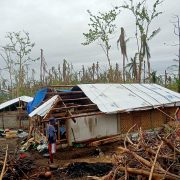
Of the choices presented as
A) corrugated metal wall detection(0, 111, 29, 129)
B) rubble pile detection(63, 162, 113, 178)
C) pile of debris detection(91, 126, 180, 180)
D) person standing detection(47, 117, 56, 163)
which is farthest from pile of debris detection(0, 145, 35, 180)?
corrugated metal wall detection(0, 111, 29, 129)

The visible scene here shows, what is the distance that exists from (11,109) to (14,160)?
15.3 metres

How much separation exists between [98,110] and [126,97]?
→ 6.05ft

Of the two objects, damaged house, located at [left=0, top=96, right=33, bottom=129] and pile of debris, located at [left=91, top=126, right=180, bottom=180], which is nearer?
pile of debris, located at [left=91, top=126, right=180, bottom=180]

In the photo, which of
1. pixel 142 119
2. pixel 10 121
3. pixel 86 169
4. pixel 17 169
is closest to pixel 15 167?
pixel 17 169

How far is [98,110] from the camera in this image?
51.8ft

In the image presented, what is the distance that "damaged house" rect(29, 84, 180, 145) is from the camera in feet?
48.4

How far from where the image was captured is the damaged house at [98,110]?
14766mm

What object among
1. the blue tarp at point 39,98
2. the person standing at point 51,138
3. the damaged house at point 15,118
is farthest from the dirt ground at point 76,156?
the damaged house at point 15,118

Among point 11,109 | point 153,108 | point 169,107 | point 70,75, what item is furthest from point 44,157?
point 70,75

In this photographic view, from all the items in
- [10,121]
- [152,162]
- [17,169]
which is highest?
[152,162]

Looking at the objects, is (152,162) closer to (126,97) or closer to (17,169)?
(17,169)

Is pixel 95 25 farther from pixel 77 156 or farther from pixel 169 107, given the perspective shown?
pixel 77 156

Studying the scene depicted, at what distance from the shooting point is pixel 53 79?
3419cm

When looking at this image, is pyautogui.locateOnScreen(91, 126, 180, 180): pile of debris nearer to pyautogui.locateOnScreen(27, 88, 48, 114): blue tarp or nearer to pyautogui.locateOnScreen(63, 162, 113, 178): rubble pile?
pyautogui.locateOnScreen(63, 162, 113, 178): rubble pile
